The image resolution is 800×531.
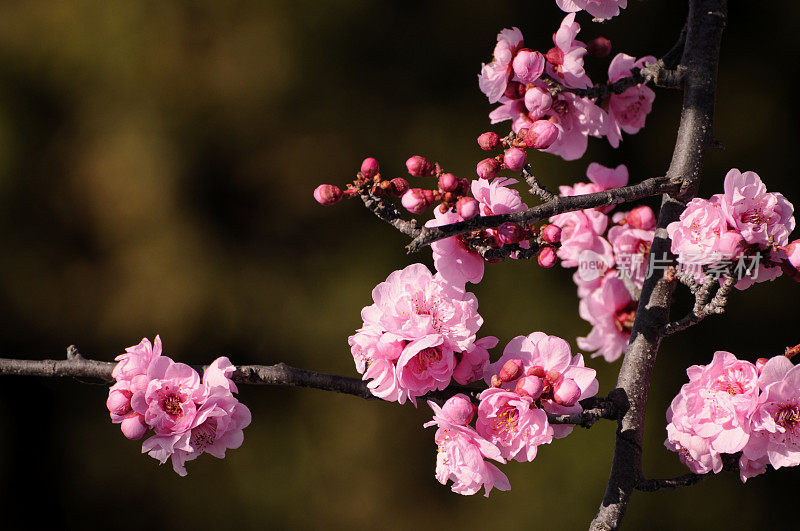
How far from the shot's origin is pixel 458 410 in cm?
74

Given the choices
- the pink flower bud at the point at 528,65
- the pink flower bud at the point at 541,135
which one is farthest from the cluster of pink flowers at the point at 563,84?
the pink flower bud at the point at 541,135

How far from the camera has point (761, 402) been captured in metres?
0.78

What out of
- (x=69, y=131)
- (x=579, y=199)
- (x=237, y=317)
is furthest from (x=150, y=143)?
(x=579, y=199)

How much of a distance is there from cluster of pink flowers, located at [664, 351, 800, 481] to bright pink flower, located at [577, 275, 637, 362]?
390mm

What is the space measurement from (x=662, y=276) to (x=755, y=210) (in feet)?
0.46

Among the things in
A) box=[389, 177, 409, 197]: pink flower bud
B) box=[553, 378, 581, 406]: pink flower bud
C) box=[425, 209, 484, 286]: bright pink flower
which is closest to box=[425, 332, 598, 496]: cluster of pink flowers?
box=[553, 378, 581, 406]: pink flower bud

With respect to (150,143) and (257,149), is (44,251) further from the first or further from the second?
(257,149)

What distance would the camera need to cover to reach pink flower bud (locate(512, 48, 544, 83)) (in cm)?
95

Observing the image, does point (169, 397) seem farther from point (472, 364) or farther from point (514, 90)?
point (514, 90)

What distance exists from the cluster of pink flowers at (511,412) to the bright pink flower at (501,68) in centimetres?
39

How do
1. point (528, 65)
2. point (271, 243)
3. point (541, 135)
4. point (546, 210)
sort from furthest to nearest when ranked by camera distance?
1. point (271, 243)
2. point (528, 65)
3. point (541, 135)
4. point (546, 210)

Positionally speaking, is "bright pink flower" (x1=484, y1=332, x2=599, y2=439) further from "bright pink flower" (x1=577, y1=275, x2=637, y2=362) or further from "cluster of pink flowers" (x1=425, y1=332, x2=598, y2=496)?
"bright pink flower" (x1=577, y1=275, x2=637, y2=362)

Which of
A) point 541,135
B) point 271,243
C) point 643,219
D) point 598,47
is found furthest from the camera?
point 271,243

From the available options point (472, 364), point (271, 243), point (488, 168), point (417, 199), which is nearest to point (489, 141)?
point (488, 168)
